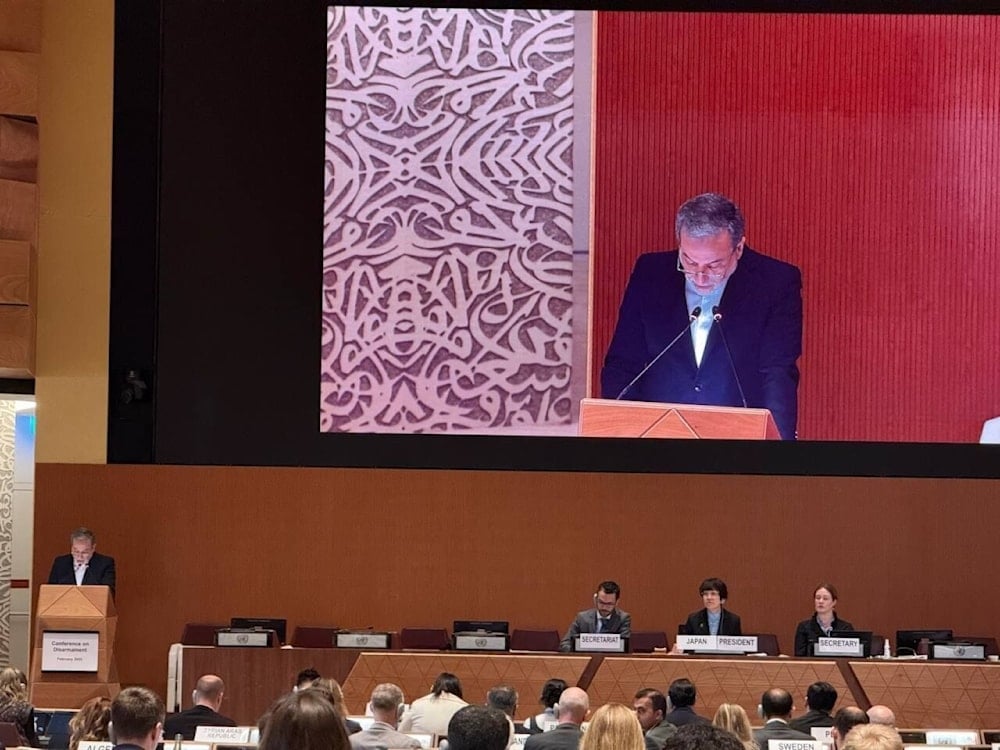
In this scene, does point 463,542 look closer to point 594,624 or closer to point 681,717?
point 594,624

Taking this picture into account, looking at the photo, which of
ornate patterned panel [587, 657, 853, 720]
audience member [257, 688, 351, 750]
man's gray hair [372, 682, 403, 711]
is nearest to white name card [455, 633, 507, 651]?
ornate patterned panel [587, 657, 853, 720]

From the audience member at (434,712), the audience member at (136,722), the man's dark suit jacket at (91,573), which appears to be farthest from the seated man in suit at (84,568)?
the audience member at (136,722)

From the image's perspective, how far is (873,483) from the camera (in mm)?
10219

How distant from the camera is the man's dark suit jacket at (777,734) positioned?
19.8 feet

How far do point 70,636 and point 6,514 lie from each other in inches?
115

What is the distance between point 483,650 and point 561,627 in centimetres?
207

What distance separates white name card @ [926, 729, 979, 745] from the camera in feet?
21.4

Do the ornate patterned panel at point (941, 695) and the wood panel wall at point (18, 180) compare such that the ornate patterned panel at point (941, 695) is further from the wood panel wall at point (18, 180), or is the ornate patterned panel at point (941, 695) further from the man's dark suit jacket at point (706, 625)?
the wood panel wall at point (18, 180)

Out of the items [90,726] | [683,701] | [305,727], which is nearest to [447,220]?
[683,701]

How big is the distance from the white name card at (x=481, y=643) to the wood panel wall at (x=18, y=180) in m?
3.88

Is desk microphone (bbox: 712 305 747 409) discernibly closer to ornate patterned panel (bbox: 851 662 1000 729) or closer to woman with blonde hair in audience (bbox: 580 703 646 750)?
ornate patterned panel (bbox: 851 662 1000 729)

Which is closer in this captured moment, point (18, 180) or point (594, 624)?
point (594, 624)

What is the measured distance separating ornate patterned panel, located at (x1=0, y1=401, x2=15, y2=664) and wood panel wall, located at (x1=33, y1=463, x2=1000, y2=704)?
571 mm

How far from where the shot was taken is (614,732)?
4035mm
